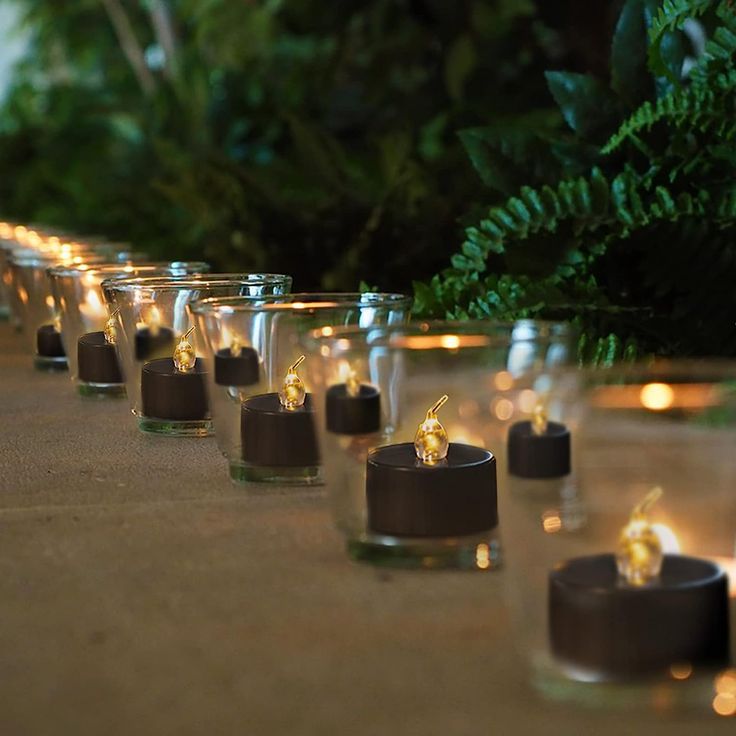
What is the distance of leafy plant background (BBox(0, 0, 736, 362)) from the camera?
177 centimetres

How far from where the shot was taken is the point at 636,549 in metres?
0.74

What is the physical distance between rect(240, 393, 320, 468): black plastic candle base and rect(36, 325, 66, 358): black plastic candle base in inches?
32.0

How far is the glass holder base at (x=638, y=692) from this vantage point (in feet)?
2.20

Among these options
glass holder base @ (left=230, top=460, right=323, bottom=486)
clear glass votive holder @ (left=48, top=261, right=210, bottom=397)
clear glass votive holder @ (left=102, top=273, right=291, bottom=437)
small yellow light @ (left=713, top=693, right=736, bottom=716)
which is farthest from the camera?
clear glass votive holder @ (left=48, top=261, right=210, bottom=397)

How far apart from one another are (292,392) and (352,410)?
0.81 feet

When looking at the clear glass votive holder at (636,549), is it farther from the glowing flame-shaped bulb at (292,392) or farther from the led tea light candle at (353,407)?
the glowing flame-shaped bulb at (292,392)

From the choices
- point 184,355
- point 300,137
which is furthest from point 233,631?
point 300,137

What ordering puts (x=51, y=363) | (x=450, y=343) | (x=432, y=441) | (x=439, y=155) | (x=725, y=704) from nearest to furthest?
(x=725, y=704) < (x=450, y=343) < (x=432, y=441) < (x=51, y=363) < (x=439, y=155)

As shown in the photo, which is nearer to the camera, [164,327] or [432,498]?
[432,498]

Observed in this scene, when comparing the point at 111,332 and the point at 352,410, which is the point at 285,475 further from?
the point at 111,332

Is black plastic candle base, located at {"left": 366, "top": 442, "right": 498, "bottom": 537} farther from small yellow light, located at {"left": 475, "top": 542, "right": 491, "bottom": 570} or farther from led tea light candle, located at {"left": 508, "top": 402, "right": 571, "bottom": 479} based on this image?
led tea light candle, located at {"left": 508, "top": 402, "right": 571, "bottom": 479}

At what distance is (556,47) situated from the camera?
4145mm

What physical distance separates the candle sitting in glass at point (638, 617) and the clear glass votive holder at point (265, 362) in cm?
46

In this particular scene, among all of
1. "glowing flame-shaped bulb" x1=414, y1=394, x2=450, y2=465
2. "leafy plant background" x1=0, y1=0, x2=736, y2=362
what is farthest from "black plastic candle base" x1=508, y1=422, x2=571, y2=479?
"leafy plant background" x1=0, y1=0, x2=736, y2=362
